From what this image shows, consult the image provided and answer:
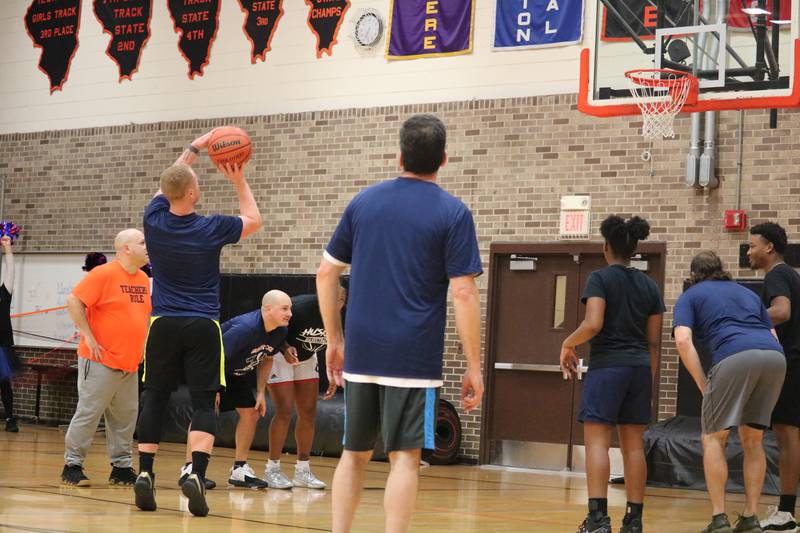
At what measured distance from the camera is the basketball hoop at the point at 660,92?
967 cm

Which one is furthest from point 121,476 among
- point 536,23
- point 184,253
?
point 536,23

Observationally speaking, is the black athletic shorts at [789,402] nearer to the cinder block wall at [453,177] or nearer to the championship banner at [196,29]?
the cinder block wall at [453,177]

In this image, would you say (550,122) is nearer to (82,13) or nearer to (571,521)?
(571,521)

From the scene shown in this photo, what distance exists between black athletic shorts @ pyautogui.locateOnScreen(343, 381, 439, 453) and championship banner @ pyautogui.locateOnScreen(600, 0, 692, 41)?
637 cm

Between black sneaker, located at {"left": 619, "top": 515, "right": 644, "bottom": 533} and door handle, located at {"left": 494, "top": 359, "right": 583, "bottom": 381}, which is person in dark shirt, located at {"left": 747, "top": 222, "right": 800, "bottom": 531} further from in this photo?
door handle, located at {"left": 494, "top": 359, "right": 583, "bottom": 381}

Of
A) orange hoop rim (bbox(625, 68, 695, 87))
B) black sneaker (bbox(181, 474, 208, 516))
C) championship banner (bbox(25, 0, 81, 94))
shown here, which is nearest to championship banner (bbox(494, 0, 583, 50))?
orange hoop rim (bbox(625, 68, 695, 87))

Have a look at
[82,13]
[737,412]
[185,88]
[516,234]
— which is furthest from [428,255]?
[82,13]

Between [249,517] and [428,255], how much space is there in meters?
2.93

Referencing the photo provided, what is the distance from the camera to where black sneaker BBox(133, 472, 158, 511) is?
6.68m

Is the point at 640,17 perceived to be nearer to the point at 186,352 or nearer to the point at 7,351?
the point at 186,352

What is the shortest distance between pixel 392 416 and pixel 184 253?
8.09 feet

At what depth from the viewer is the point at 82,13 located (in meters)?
16.3

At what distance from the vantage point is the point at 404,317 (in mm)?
4508

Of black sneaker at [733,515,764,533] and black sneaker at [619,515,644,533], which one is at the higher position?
black sneaker at [619,515,644,533]
